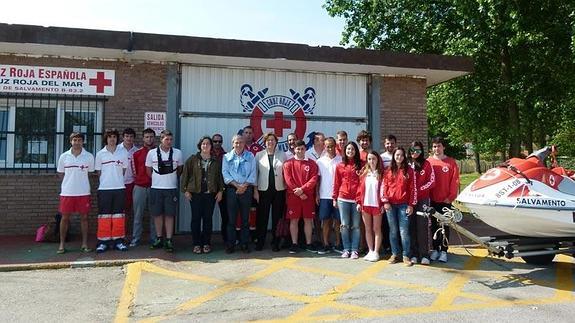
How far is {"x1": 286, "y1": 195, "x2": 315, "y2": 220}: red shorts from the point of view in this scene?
738cm

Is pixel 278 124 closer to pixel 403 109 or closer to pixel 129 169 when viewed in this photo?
pixel 403 109

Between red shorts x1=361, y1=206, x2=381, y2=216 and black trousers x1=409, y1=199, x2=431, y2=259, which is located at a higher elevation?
red shorts x1=361, y1=206, x2=381, y2=216

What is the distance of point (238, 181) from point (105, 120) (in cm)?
316

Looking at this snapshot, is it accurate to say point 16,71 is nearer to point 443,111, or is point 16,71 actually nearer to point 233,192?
point 233,192

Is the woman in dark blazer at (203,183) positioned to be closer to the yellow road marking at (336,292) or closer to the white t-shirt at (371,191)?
the white t-shirt at (371,191)

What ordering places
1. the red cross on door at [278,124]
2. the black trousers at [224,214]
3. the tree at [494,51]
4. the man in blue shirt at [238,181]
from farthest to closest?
the tree at [494,51]
the red cross on door at [278,124]
the black trousers at [224,214]
the man in blue shirt at [238,181]

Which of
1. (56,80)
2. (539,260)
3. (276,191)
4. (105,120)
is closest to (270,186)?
(276,191)

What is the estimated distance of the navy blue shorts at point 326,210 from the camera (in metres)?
7.51

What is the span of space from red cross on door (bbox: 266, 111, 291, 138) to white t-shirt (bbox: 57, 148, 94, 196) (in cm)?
360

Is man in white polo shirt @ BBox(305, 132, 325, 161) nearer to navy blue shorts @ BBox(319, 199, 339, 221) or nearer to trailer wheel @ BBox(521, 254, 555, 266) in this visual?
navy blue shorts @ BBox(319, 199, 339, 221)

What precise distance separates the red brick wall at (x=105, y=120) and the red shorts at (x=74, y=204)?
1524 millimetres

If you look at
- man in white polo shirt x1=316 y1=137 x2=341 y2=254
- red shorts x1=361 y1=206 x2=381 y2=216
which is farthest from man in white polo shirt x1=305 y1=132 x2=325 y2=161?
red shorts x1=361 y1=206 x2=381 y2=216

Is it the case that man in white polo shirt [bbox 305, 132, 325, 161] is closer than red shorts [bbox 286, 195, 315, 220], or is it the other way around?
red shorts [bbox 286, 195, 315, 220]

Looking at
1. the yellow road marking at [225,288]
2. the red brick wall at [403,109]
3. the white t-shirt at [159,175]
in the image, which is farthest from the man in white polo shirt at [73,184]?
the red brick wall at [403,109]
